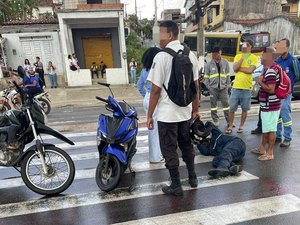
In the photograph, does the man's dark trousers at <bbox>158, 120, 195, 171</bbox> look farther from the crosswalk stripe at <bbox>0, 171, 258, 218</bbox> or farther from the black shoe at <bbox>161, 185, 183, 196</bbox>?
the crosswalk stripe at <bbox>0, 171, 258, 218</bbox>

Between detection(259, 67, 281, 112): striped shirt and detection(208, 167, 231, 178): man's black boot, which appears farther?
detection(259, 67, 281, 112): striped shirt

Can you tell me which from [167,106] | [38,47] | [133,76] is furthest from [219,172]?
Result: [38,47]

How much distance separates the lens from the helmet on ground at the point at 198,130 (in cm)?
437

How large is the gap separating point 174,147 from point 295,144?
3106mm

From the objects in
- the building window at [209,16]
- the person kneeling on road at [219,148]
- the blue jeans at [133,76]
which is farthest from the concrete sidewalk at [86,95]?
the building window at [209,16]

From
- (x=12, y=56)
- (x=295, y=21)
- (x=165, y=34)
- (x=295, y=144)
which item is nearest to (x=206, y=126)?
(x=165, y=34)

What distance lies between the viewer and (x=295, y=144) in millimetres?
5648

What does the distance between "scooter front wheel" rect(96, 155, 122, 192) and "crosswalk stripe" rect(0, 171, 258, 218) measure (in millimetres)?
115

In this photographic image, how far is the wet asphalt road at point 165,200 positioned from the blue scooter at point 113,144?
0.20 meters

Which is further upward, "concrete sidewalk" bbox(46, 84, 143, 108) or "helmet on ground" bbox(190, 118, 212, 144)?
"helmet on ground" bbox(190, 118, 212, 144)

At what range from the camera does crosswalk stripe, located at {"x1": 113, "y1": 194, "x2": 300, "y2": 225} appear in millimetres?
3246

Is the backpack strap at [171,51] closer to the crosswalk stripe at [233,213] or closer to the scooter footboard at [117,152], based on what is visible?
the scooter footboard at [117,152]

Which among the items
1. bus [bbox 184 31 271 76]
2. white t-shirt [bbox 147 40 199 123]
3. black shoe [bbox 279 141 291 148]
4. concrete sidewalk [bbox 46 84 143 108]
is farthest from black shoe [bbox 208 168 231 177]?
bus [bbox 184 31 271 76]

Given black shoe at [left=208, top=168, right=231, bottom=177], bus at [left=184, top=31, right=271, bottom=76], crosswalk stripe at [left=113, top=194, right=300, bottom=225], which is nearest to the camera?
crosswalk stripe at [left=113, top=194, right=300, bottom=225]
